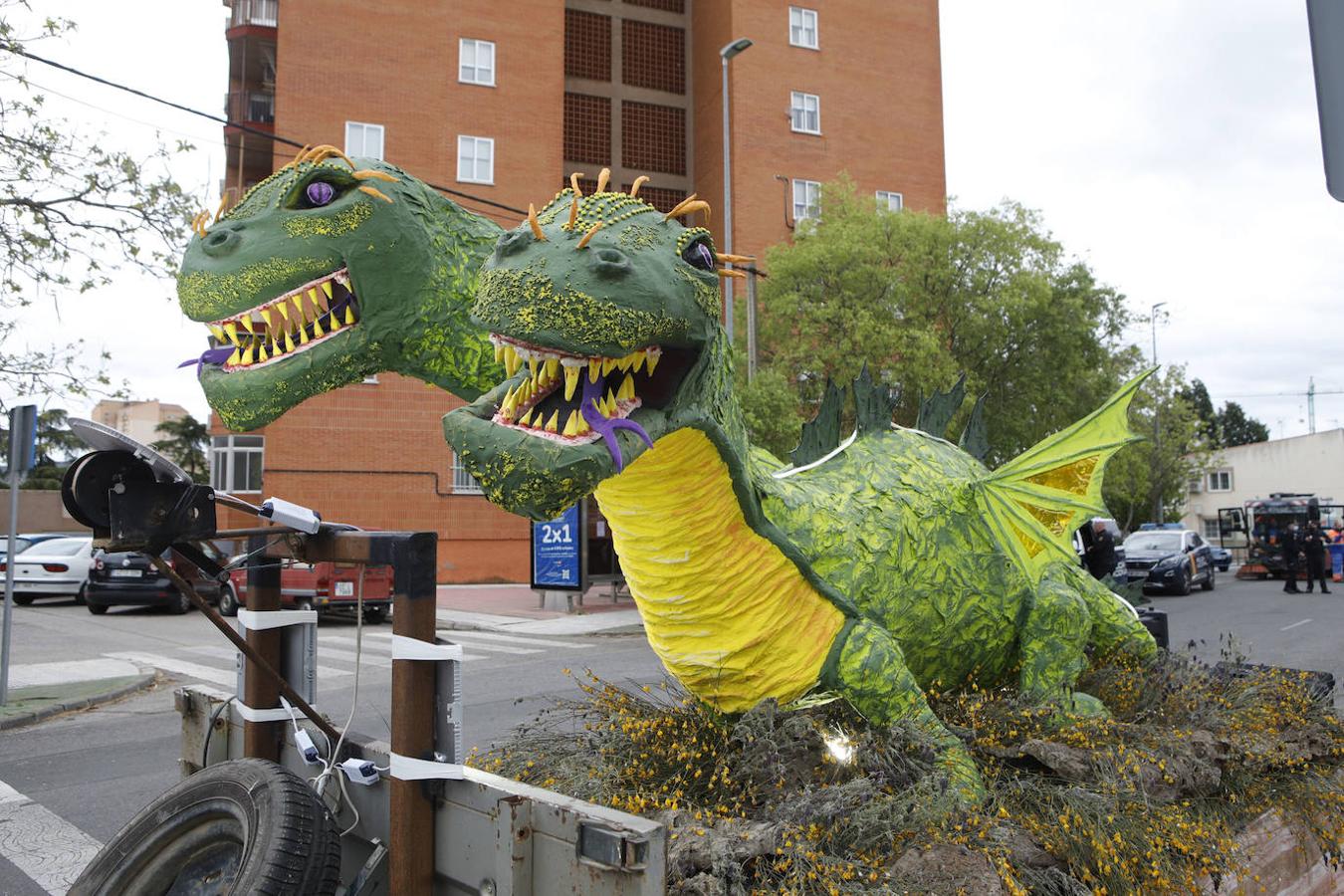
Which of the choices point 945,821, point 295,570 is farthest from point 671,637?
point 295,570

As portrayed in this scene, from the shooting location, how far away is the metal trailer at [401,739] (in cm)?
174

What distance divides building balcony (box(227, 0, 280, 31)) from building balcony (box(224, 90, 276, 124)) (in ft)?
5.44

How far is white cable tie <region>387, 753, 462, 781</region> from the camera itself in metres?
2.01

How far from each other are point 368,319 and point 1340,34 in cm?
231

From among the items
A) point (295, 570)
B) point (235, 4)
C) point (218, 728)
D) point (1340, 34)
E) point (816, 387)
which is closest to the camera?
point (1340, 34)

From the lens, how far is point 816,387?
14711 millimetres

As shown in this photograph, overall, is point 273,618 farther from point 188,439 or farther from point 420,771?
point 188,439

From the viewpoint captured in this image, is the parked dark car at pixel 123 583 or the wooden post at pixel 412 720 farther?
the parked dark car at pixel 123 583

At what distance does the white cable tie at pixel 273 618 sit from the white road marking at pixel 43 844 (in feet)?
7.10

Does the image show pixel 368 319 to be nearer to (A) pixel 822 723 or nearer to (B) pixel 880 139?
(A) pixel 822 723

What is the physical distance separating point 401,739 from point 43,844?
11.9 feet

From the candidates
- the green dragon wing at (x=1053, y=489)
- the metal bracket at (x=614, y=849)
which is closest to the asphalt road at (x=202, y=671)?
the green dragon wing at (x=1053, y=489)

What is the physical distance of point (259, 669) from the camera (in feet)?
8.54

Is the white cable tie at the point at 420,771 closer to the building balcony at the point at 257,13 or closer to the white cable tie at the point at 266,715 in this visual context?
the white cable tie at the point at 266,715
